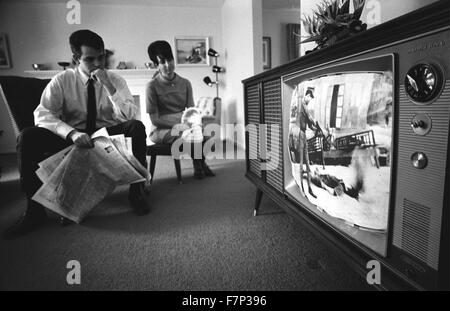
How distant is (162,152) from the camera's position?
1.84 metres

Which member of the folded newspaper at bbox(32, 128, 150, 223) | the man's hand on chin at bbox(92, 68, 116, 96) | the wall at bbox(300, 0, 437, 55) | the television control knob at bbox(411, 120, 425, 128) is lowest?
the folded newspaper at bbox(32, 128, 150, 223)

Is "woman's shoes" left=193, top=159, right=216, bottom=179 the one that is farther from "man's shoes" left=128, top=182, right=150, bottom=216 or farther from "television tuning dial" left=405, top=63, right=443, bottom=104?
"television tuning dial" left=405, top=63, right=443, bottom=104

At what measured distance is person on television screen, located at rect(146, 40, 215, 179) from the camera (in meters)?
1.90

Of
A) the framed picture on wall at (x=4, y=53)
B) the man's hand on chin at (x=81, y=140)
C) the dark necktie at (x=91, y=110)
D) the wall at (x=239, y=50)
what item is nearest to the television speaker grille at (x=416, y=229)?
the man's hand on chin at (x=81, y=140)

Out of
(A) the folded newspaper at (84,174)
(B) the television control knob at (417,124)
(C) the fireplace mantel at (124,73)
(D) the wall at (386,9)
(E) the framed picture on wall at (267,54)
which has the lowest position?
(A) the folded newspaper at (84,174)

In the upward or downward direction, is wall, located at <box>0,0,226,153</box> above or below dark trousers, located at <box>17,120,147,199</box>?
above

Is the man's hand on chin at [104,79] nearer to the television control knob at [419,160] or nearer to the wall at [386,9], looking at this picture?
the wall at [386,9]

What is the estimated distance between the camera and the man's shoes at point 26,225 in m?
1.12

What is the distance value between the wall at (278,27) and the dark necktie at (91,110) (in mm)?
3730

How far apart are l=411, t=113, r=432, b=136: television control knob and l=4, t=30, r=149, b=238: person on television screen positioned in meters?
1.24

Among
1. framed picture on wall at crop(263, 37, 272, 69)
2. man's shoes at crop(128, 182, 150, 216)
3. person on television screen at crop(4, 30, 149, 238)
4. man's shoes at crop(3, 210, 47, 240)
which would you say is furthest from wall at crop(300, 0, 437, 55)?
framed picture on wall at crop(263, 37, 272, 69)

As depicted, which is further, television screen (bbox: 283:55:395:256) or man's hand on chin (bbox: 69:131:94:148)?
man's hand on chin (bbox: 69:131:94:148)

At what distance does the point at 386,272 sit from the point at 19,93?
196cm

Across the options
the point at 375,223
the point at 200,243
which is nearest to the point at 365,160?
the point at 375,223
